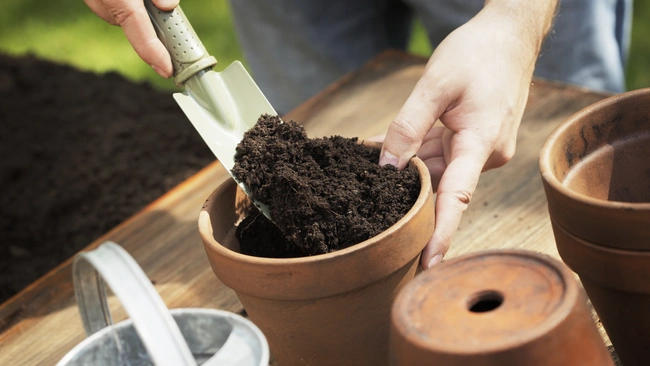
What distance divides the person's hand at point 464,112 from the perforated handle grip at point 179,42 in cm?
37

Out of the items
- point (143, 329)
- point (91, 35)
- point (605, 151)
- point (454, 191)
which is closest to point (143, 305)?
point (143, 329)

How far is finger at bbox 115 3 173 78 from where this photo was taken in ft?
4.13

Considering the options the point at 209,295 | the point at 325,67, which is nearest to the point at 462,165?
the point at 209,295

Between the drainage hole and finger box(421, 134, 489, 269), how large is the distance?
0.36 metres

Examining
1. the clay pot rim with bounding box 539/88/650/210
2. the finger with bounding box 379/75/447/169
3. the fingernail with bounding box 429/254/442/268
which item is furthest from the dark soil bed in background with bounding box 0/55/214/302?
the clay pot rim with bounding box 539/88/650/210

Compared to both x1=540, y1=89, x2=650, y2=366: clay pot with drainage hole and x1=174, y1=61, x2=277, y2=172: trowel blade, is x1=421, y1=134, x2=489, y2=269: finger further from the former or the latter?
x1=174, y1=61, x2=277, y2=172: trowel blade

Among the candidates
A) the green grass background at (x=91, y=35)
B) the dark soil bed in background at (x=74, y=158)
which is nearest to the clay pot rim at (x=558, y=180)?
the dark soil bed in background at (x=74, y=158)

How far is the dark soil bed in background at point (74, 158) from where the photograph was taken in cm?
239

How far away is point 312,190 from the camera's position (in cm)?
110

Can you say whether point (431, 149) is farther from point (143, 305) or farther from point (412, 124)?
point (143, 305)

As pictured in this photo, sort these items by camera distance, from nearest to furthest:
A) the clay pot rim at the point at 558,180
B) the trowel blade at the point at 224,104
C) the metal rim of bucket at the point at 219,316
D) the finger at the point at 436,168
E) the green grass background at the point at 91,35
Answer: the clay pot rim at the point at 558,180
the metal rim of bucket at the point at 219,316
the trowel blade at the point at 224,104
the finger at the point at 436,168
the green grass background at the point at 91,35

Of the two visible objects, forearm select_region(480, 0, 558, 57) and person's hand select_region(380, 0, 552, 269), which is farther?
forearm select_region(480, 0, 558, 57)

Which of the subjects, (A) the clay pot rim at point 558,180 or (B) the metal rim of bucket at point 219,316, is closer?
(A) the clay pot rim at point 558,180

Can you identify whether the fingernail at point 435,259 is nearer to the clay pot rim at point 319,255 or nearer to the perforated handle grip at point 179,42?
the clay pot rim at point 319,255
